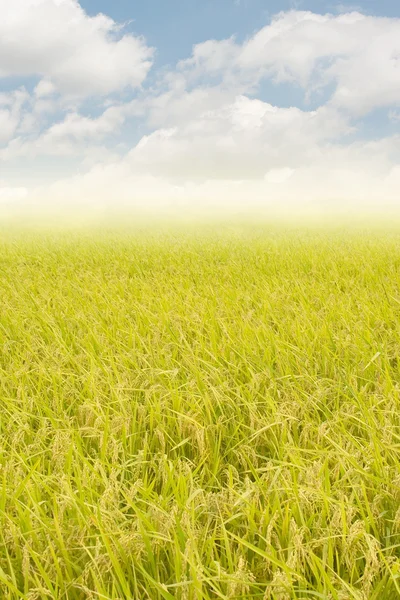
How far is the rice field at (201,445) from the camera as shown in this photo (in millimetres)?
1395

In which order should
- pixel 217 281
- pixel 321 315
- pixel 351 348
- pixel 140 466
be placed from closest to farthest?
pixel 140 466
pixel 351 348
pixel 321 315
pixel 217 281

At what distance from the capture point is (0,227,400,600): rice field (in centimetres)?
139

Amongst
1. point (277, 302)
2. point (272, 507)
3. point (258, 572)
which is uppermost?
point (277, 302)

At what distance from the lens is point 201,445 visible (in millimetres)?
1970

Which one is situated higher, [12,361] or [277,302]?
[277,302]

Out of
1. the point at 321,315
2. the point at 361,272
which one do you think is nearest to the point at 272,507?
the point at 321,315

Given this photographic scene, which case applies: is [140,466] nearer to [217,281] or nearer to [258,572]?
[258,572]

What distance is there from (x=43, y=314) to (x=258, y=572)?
140 inches

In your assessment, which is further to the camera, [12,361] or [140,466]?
[12,361]

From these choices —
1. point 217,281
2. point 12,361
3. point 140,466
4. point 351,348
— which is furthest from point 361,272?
point 140,466

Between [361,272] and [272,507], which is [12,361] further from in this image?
[361,272]

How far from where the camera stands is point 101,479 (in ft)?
5.85

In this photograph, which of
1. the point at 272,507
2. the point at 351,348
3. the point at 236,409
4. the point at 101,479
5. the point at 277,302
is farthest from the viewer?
the point at 277,302

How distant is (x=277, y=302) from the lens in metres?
4.77
